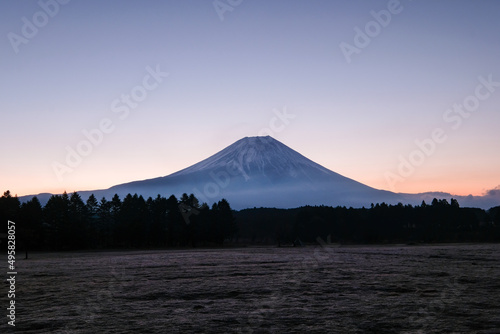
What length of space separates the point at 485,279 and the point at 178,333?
57.5 feet

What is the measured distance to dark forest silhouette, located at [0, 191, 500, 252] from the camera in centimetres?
9281

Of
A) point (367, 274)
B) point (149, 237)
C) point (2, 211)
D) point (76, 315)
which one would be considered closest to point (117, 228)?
point (149, 237)

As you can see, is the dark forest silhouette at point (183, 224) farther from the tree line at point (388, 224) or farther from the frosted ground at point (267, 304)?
the frosted ground at point (267, 304)

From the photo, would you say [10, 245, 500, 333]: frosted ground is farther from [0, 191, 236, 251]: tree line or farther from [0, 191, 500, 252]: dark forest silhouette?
[0, 191, 236, 251]: tree line

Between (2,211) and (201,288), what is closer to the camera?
(201,288)

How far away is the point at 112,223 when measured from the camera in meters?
106

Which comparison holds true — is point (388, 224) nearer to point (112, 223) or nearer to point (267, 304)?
point (112, 223)

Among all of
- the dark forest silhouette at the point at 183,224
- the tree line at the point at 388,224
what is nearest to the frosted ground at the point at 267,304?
the dark forest silhouette at the point at 183,224

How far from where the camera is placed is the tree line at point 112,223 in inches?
3575

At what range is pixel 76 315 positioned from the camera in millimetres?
14688

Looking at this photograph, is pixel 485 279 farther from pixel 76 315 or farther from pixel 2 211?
pixel 2 211

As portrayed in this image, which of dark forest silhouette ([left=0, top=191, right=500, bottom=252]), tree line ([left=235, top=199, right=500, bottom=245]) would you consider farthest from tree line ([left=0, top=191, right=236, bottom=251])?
tree line ([left=235, top=199, right=500, bottom=245])

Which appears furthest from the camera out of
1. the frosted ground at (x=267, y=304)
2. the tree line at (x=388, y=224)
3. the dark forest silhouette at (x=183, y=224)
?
the tree line at (x=388, y=224)

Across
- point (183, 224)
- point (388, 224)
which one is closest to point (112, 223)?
point (183, 224)
